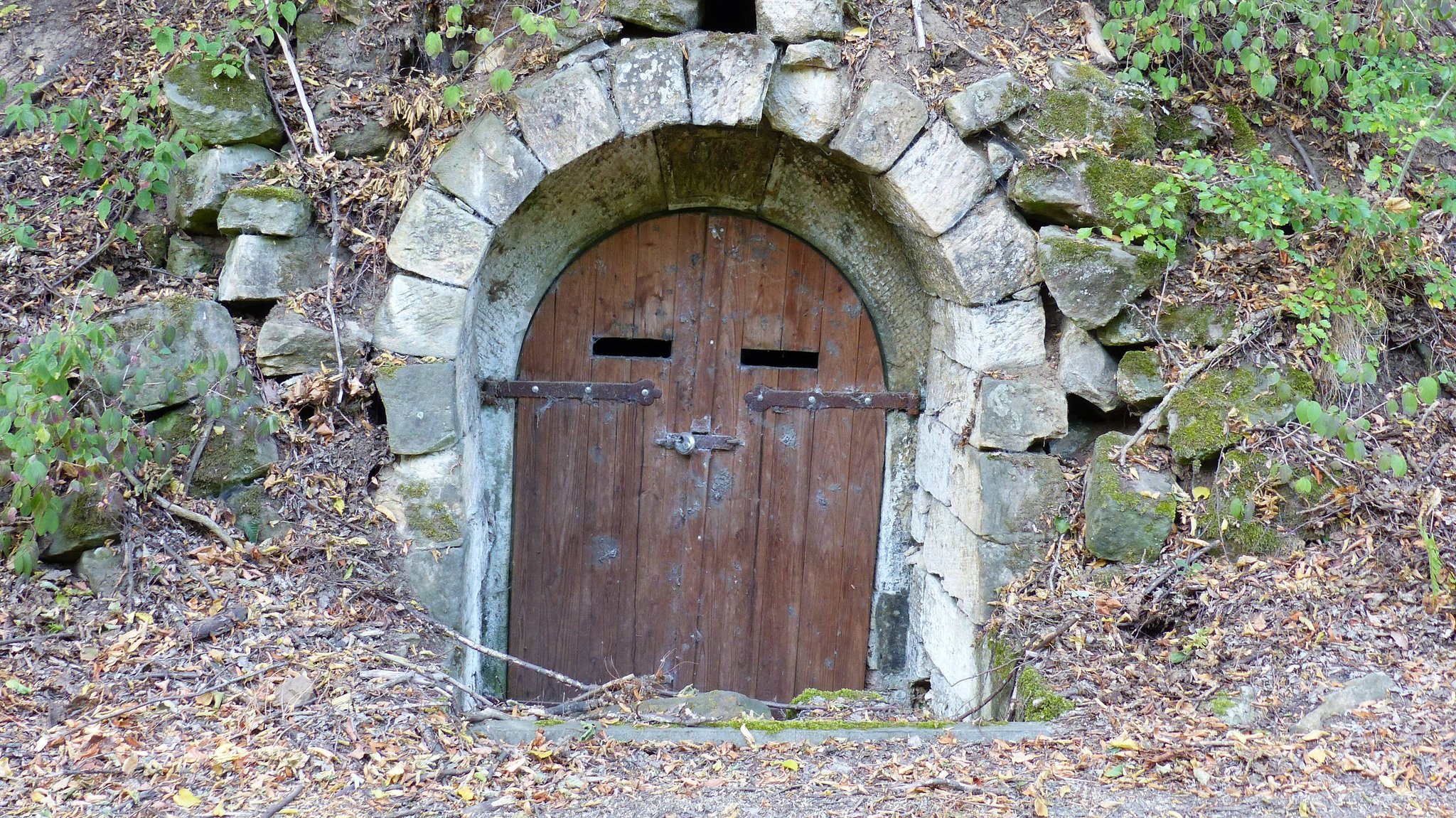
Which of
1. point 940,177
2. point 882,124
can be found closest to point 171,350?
point 882,124

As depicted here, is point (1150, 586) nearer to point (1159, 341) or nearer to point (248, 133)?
point (1159, 341)

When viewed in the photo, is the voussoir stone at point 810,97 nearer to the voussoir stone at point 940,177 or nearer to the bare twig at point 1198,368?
the voussoir stone at point 940,177

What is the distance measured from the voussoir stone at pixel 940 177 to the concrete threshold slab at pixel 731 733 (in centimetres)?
155

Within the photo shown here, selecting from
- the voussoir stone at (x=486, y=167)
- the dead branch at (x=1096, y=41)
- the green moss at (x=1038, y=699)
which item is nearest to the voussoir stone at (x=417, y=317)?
the voussoir stone at (x=486, y=167)

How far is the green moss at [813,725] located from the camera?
2.78m

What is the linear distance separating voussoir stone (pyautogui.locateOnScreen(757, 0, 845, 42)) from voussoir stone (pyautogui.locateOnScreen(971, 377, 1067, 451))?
1.28m

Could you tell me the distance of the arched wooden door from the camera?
3836mm

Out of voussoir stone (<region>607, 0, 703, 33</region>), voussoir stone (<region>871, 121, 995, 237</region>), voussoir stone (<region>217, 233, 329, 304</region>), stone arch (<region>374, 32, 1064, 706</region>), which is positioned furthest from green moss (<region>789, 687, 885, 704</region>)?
voussoir stone (<region>607, 0, 703, 33</region>)

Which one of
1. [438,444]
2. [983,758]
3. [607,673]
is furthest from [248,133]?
[983,758]

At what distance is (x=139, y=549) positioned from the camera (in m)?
2.95

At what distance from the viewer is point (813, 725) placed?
286cm

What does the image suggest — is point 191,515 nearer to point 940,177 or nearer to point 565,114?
point 565,114

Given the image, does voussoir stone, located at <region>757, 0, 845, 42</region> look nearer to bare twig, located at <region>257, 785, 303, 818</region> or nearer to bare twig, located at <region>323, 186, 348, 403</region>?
bare twig, located at <region>323, 186, 348, 403</region>

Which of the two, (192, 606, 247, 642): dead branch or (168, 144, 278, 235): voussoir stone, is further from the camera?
(168, 144, 278, 235): voussoir stone
